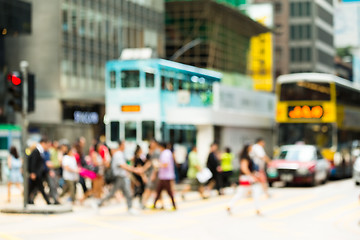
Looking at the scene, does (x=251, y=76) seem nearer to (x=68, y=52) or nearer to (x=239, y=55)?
(x=239, y=55)

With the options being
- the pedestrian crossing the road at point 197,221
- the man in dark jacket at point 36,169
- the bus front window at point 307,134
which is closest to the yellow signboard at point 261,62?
the bus front window at point 307,134

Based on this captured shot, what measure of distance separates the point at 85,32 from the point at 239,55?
875 inches

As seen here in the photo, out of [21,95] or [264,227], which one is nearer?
[264,227]

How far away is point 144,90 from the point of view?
101 feet

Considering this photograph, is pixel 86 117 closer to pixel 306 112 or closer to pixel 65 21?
pixel 65 21

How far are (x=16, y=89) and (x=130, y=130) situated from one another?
1327 centimetres

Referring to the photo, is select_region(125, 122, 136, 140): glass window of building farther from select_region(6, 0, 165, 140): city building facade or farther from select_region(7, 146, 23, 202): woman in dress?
select_region(6, 0, 165, 140): city building facade

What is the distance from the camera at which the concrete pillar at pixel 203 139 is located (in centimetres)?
3188

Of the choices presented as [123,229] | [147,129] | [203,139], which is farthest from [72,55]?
[123,229]

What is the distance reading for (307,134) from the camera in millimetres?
31750

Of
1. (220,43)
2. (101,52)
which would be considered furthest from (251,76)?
(101,52)

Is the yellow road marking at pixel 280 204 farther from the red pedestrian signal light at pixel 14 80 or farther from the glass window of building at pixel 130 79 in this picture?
the glass window of building at pixel 130 79

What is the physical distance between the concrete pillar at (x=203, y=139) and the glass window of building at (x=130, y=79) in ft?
10.9

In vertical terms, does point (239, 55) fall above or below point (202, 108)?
above
